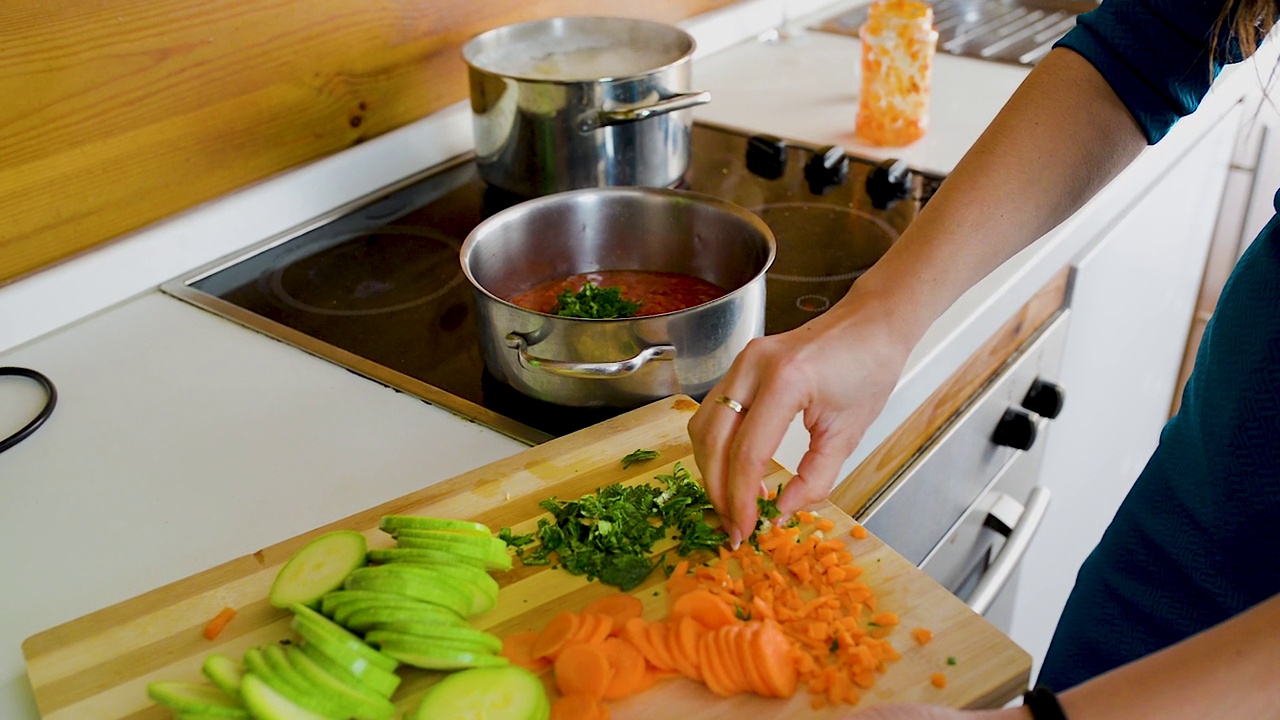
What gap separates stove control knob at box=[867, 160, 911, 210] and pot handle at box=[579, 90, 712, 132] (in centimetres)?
25

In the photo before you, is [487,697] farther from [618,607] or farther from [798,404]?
[798,404]

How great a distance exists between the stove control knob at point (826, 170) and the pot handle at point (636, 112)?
0.20 meters

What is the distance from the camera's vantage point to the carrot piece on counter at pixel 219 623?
775 millimetres

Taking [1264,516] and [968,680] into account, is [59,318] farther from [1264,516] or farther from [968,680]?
[1264,516]

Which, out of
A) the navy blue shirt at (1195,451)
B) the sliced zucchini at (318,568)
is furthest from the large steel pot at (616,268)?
the navy blue shirt at (1195,451)

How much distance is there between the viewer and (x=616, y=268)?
1202 millimetres

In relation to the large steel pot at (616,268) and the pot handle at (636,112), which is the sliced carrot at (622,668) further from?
the pot handle at (636,112)

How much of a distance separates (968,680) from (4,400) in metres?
0.90

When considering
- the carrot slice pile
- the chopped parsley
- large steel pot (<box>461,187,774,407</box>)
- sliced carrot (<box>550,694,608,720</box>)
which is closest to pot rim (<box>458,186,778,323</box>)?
large steel pot (<box>461,187,774,407</box>)

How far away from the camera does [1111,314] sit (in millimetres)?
1622

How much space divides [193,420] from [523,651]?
447 mm

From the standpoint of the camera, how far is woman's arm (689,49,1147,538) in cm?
80

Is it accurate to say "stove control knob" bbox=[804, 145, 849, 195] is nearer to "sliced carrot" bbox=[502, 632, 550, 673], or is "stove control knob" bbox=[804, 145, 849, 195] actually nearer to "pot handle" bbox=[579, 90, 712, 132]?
"pot handle" bbox=[579, 90, 712, 132]

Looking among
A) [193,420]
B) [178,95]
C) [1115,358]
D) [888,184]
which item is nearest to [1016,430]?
[888,184]
